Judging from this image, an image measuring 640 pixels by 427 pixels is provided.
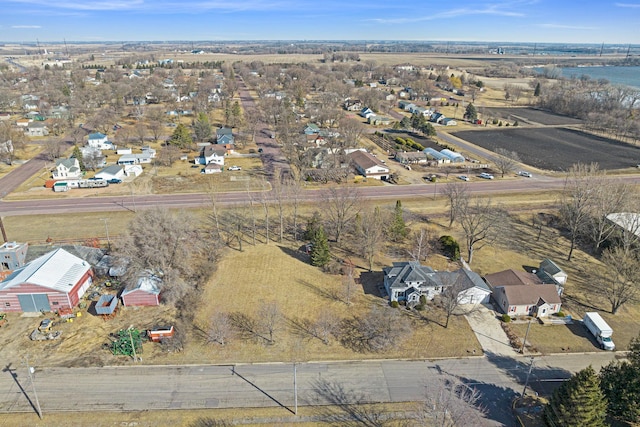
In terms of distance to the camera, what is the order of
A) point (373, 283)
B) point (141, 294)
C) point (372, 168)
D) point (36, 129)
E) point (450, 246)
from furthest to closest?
point (36, 129) → point (372, 168) → point (450, 246) → point (373, 283) → point (141, 294)

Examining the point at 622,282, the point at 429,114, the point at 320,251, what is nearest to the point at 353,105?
the point at 429,114

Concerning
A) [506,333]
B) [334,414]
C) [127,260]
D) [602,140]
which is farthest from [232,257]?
[602,140]

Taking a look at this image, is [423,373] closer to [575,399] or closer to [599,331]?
[575,399]

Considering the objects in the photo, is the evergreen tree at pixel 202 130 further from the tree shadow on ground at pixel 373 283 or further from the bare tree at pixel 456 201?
the tree shadow on ground at pixel 373 283

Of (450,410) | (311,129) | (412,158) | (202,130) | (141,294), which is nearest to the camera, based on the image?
(450,410)

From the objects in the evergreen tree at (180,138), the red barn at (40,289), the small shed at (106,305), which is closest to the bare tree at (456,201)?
the small shed at (106,305)

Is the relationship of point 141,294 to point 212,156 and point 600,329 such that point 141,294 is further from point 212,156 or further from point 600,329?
point 212,156

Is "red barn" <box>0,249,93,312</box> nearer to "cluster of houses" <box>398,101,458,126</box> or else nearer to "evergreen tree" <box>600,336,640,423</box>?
"evergreen tree" <box>600,336,640,423</box>
